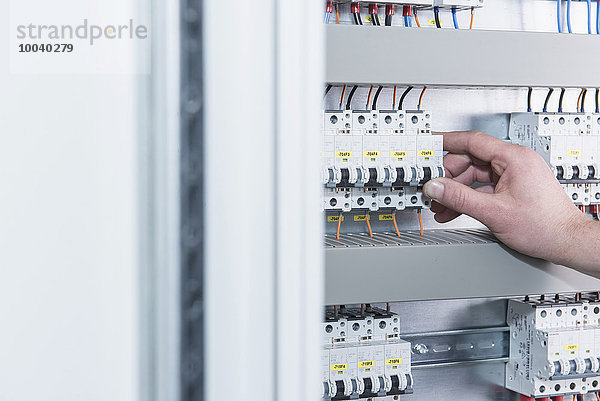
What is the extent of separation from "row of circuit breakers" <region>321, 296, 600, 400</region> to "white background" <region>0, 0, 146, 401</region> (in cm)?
87

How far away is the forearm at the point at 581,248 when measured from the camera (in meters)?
1.24

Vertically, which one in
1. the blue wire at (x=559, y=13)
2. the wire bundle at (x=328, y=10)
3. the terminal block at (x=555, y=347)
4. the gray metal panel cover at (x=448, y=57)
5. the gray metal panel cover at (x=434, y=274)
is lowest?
the terminal block at (x=555, y=347)

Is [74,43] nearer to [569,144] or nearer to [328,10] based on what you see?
[328,10]

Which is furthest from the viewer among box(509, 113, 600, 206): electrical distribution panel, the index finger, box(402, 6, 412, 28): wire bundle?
box(402, 6, 412, 28): wire bundle

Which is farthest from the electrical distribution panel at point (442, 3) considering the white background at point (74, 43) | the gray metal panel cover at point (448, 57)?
the white background at point (74, 43)

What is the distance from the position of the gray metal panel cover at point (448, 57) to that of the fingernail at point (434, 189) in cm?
21

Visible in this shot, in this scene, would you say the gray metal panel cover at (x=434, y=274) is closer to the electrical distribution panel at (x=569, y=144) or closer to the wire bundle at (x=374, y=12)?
the electrical distribution panel at (x=569, y=144)

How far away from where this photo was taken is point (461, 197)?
4.13 feet

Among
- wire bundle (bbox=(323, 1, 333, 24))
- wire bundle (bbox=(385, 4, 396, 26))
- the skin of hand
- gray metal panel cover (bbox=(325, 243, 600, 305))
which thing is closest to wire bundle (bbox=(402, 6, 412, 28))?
wire bundle (bbox=(385, 4, 396, 26))

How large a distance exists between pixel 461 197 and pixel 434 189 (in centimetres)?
6

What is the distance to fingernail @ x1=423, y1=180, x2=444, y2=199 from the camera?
1288 mm

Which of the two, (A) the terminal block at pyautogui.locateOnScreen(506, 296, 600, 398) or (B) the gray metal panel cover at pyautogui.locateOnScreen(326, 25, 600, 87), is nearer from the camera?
(B) the gray metal panel cover at pyautogui.locateOnScreen(326, 25, 600, 87)

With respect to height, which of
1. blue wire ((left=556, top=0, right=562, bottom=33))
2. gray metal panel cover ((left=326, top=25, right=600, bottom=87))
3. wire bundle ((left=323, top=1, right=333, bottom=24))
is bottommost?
gray metal panel cover ((left=326, top=25, right=600, bottom=87))

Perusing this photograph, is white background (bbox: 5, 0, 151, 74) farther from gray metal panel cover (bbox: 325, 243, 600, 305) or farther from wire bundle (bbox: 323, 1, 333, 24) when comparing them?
wire bundle (bbox: 323, 1, 333, 24)
